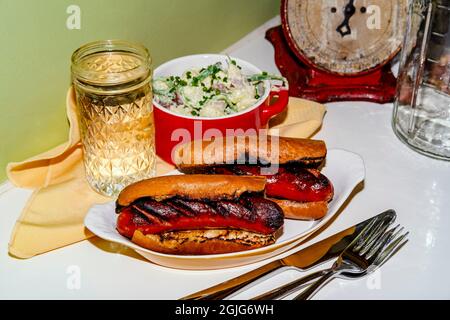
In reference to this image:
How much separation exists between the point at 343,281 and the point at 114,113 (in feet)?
1.37

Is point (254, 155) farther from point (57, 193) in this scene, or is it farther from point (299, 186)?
point (57, 193)

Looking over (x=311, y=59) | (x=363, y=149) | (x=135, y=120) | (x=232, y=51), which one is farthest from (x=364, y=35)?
(x=135, y=120)

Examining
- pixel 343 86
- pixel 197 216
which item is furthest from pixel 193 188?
pixel 343 86

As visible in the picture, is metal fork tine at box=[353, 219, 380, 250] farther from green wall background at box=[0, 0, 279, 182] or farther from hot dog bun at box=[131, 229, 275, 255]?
green wall background at box=[0, 0, 279, 182]

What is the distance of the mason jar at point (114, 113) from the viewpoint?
0.94 metres

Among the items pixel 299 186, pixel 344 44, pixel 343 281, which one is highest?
pixel 344 44

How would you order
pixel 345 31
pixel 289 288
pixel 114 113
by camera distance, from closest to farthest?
pixel 289 288 → pixel 114 113 → pixel 345 31

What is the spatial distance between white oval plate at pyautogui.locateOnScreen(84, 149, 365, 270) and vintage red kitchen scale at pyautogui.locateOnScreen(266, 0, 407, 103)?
0.98 ft

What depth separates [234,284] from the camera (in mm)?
859

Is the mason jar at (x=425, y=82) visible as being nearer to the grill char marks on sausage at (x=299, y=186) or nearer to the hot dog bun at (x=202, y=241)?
the grill char marks on sausage at (x=299, y=186)

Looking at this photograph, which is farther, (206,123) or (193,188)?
(206,123)

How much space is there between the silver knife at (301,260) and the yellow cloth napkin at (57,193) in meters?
0.22

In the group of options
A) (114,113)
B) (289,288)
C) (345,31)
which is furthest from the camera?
(345,31)
